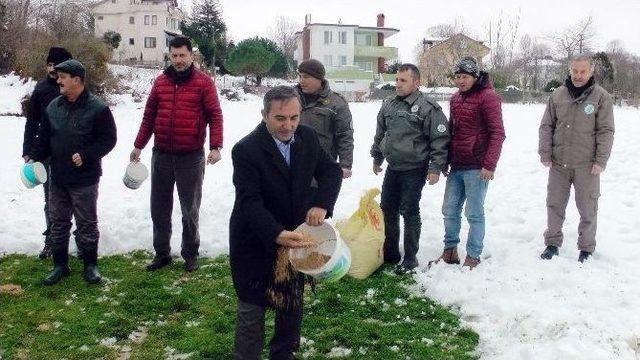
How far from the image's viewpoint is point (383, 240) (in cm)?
548

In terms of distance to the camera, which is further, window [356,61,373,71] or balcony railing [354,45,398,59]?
window [356,61,373,71]

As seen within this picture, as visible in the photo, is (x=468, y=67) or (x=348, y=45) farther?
(x=348, y=45)

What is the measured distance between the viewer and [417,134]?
545 centimetres

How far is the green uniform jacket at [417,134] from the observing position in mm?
5387

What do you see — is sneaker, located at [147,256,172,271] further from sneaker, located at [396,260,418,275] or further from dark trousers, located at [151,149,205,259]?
sneaker, located at [396,260,418,275]

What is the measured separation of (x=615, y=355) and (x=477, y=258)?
202cm

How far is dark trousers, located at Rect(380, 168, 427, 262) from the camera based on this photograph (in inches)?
218

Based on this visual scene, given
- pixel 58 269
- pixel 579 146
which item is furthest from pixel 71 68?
pixel 579 146

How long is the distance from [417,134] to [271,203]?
8.28ft

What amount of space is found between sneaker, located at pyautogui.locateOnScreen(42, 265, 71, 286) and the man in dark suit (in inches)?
106

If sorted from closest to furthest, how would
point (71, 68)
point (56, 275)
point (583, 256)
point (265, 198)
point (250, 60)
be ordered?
point (265, 198) → point (71, 68) → point (56, 275) → point (583, 256) → point (250, 60)

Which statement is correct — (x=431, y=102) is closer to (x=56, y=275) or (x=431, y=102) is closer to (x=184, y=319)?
(x=184, y=319)

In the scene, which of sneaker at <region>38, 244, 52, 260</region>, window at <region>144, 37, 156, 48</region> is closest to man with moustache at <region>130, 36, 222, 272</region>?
sneaker at <region>38, 244, 52, 260</region>

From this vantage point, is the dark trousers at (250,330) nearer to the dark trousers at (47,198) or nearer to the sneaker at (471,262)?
the sneaker at (471,262)
